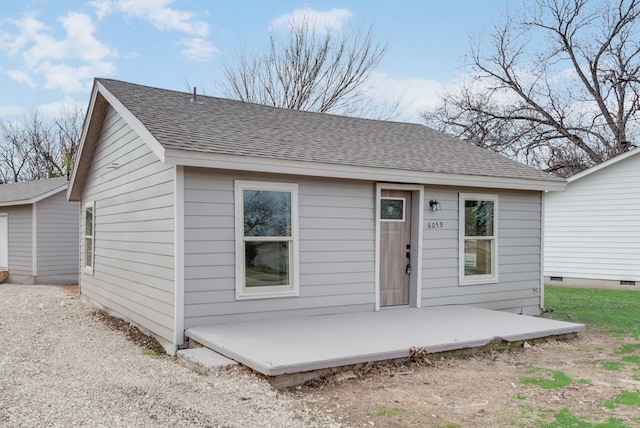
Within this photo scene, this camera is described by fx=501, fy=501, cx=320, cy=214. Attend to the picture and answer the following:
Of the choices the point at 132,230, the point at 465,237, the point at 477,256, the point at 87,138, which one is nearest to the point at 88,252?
the point at 87,138

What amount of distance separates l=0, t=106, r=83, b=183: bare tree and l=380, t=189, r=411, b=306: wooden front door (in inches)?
1008

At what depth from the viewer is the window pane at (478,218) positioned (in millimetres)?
8141

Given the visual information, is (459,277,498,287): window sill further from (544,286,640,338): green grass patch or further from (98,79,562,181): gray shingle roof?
(98,79,562,181): gray shingle roof

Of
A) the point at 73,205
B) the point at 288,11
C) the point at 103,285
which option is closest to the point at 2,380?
the point at 103,285

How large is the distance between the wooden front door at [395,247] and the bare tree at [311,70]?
14357mm

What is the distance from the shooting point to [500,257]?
8.43 metres

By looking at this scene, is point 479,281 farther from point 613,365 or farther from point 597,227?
point 597,227

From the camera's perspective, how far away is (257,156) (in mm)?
5957

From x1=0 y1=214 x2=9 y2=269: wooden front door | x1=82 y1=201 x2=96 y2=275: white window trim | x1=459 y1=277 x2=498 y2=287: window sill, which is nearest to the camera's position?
x1=459 y1=277 x2=498 y2=287: window sill

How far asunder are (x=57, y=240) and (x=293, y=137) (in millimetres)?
10264


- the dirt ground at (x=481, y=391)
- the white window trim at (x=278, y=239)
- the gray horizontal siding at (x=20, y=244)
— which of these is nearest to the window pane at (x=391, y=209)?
the white window trim at (x=278, y=239)

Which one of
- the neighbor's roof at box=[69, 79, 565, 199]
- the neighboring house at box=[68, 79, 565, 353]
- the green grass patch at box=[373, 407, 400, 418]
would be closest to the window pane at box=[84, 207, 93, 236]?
the neighboring house at box=[68, 79, 565, 353]

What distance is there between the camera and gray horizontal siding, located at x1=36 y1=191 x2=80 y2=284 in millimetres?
14180

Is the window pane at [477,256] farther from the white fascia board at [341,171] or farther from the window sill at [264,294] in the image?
the window sill at [264,294]
